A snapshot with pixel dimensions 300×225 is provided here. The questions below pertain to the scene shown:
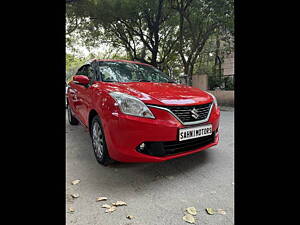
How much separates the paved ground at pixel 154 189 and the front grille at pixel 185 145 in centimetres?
31

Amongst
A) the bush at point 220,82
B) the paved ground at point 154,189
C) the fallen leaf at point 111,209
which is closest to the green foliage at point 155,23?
the bush at point 220,82

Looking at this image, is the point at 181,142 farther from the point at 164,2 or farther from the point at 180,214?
the point at 164,2

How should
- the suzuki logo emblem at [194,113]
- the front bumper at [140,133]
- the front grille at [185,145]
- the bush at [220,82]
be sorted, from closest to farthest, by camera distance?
the front bumper at [140,133] → the front grille at [185,145] → the suzuki logo emblem at [194,113] → the bush at [220,82]

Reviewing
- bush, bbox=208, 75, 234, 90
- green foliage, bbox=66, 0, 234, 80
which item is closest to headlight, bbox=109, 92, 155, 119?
bush, bbox=208, 75, 234, 90

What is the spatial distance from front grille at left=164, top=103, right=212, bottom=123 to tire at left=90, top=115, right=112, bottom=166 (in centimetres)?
88

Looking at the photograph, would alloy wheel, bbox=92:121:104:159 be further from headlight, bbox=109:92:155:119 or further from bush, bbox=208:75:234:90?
bush, bbox=208:75:234:90

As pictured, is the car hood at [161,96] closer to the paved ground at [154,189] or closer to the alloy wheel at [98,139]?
the alloy wheel at [98,139]

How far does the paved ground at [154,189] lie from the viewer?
5.12 ft

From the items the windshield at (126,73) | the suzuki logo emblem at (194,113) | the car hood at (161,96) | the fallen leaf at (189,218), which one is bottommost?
the fallen leaf at (189,218)

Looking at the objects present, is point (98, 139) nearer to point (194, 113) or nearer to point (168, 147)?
point (168, 147)

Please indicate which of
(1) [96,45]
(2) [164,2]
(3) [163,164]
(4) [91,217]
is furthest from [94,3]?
(4) [91,217]

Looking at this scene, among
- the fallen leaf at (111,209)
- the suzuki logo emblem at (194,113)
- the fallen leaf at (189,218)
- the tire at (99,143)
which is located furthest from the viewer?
the tire at (99,143)
